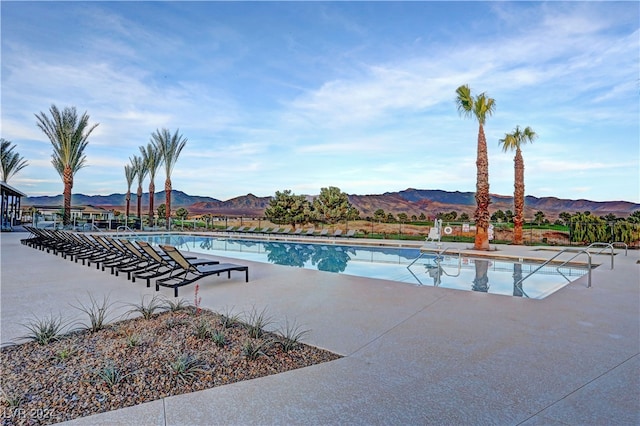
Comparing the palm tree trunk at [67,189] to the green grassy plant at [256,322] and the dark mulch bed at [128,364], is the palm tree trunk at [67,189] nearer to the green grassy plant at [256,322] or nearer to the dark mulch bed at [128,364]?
the dark mulch bed at [128,364]

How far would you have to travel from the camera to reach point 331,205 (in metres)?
28.3

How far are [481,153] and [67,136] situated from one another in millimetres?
22215

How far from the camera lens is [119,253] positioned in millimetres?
8148

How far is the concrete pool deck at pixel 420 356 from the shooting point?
2154mm

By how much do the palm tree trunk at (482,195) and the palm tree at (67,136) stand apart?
2101 cm

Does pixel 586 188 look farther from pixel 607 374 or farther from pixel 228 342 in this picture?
pixel 228 342

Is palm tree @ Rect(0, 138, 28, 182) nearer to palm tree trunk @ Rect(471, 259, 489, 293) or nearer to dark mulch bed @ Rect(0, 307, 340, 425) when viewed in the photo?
dark mulch bed @ Rect(0, 307, 340, 425)

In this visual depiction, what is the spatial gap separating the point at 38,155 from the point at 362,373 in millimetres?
28442

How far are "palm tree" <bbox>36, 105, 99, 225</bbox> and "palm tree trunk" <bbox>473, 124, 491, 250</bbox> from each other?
21014 mm

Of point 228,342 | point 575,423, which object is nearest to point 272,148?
point 228,342

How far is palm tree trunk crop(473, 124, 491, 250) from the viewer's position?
13609mm

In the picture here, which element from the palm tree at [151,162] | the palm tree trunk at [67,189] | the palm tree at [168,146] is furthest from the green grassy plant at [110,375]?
the palm tree at [151,162]

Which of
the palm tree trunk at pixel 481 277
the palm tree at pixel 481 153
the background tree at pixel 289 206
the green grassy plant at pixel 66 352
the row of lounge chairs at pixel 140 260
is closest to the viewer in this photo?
the green grassy plant at pixel 66 352

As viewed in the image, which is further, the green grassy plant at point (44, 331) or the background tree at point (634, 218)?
the background tree at point (634, 218)
